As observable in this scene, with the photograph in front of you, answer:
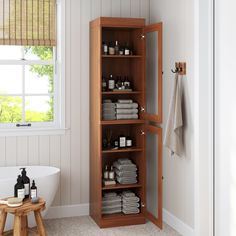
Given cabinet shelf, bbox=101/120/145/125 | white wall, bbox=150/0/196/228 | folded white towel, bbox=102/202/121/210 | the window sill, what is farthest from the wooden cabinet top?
folded white towel, bbox=102/202/121/210

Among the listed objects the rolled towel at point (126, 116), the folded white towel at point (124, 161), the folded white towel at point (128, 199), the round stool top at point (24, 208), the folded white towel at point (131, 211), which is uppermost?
the rolled towel at point (126, 116)

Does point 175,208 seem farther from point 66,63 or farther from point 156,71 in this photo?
point 66,63

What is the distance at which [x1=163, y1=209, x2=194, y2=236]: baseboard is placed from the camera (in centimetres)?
437

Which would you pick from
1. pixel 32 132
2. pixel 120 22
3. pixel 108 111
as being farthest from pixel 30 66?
pixel 120 22

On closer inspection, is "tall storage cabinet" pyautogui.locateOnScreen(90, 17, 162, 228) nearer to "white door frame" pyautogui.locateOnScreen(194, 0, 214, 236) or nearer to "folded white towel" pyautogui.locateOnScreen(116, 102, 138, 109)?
"folded white towel" pyautogui.locateOnScreen(116, 102, 138, 109)

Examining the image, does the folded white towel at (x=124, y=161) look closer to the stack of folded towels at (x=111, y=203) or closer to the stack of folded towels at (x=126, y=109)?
the stack of folded towels at (x=111, y=203)

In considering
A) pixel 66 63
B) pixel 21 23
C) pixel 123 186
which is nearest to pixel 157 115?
pixel 123 186

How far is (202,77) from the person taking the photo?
402cm

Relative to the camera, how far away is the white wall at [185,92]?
14.0 feet

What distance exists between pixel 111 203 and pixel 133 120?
921 millimetres

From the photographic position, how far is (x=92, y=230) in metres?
4.64

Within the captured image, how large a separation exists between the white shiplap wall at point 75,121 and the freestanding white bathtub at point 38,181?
14 centimetres

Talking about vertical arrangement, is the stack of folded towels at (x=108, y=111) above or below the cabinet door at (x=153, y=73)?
below

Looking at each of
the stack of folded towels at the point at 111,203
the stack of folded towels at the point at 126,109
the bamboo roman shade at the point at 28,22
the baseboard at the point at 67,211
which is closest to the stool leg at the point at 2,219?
the baseboard at the point at 67,211
